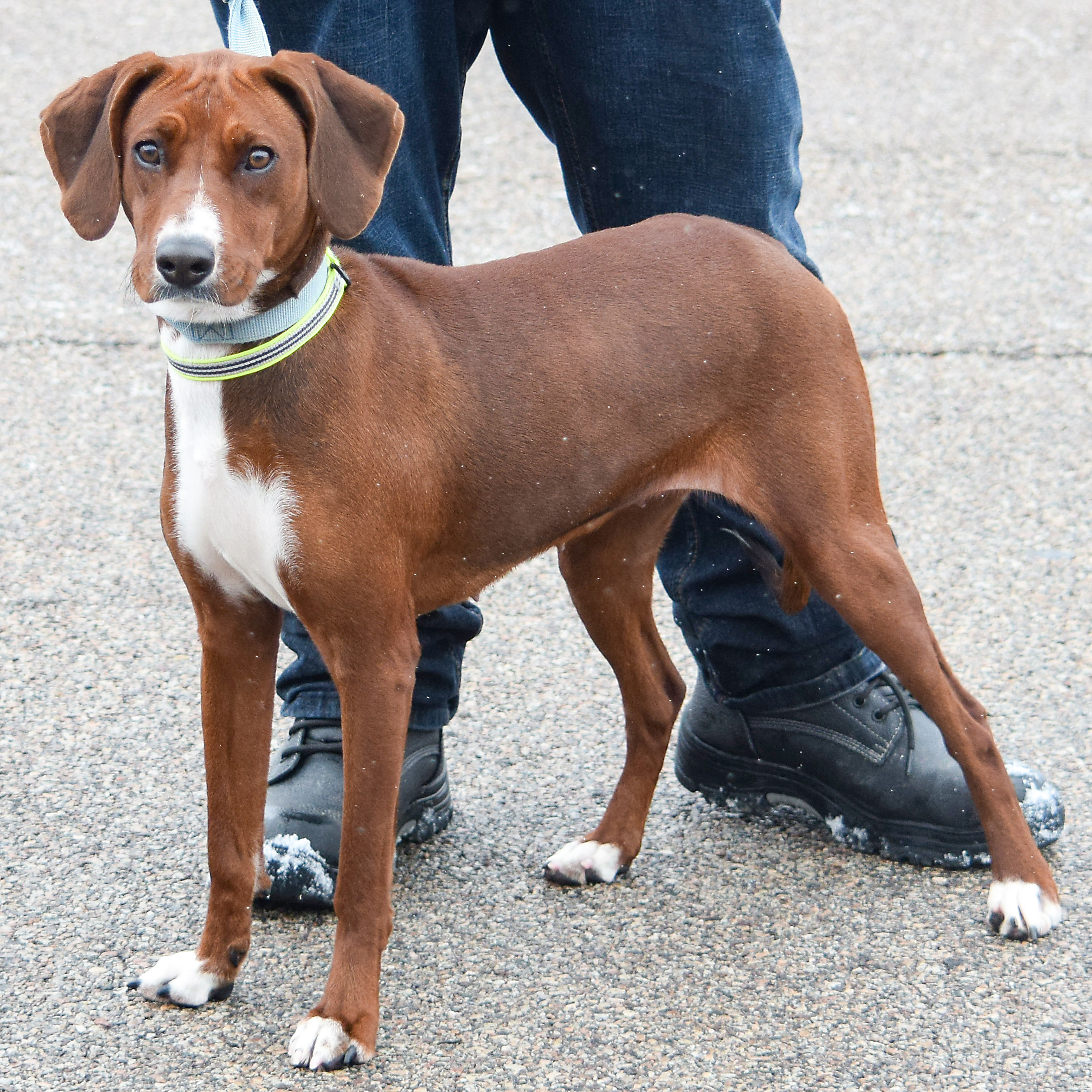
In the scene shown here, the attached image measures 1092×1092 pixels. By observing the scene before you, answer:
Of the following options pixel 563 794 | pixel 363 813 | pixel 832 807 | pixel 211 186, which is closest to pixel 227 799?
pixel 363 813

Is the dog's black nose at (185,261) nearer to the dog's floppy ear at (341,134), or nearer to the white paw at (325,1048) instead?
the dog's floppy ear at (341,134)

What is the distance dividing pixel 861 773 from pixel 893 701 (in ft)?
0.59

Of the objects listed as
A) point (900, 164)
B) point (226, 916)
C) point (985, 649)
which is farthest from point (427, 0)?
point (900, 164)

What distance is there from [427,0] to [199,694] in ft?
5.34

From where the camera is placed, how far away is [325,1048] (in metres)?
2.27

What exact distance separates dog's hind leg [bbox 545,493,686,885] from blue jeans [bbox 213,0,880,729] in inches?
5.8

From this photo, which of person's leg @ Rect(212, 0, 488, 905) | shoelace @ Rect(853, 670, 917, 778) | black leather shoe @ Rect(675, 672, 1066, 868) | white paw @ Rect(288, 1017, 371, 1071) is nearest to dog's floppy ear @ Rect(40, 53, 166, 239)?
person's leg @ Rect(212, 0, 488, 905)

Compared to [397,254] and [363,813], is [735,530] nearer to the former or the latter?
[397,254]

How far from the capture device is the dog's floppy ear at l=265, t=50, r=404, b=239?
6.87ft

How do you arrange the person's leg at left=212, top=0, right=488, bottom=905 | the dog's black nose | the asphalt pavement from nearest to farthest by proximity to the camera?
the dog's black nose < the asphalt pavement < the person's leg at left=212, top=0, right=488, bottom=905

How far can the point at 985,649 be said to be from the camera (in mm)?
3650

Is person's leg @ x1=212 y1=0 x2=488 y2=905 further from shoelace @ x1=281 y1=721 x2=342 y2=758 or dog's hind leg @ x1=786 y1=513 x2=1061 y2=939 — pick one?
dog's hind leg @ x1=786 y1=513 x2=1061 y2=939

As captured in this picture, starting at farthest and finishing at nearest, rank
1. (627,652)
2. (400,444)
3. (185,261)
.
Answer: (627,652)
(400,444)
(185,261)

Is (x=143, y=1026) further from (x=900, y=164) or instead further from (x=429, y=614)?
(x=900, y=164)
